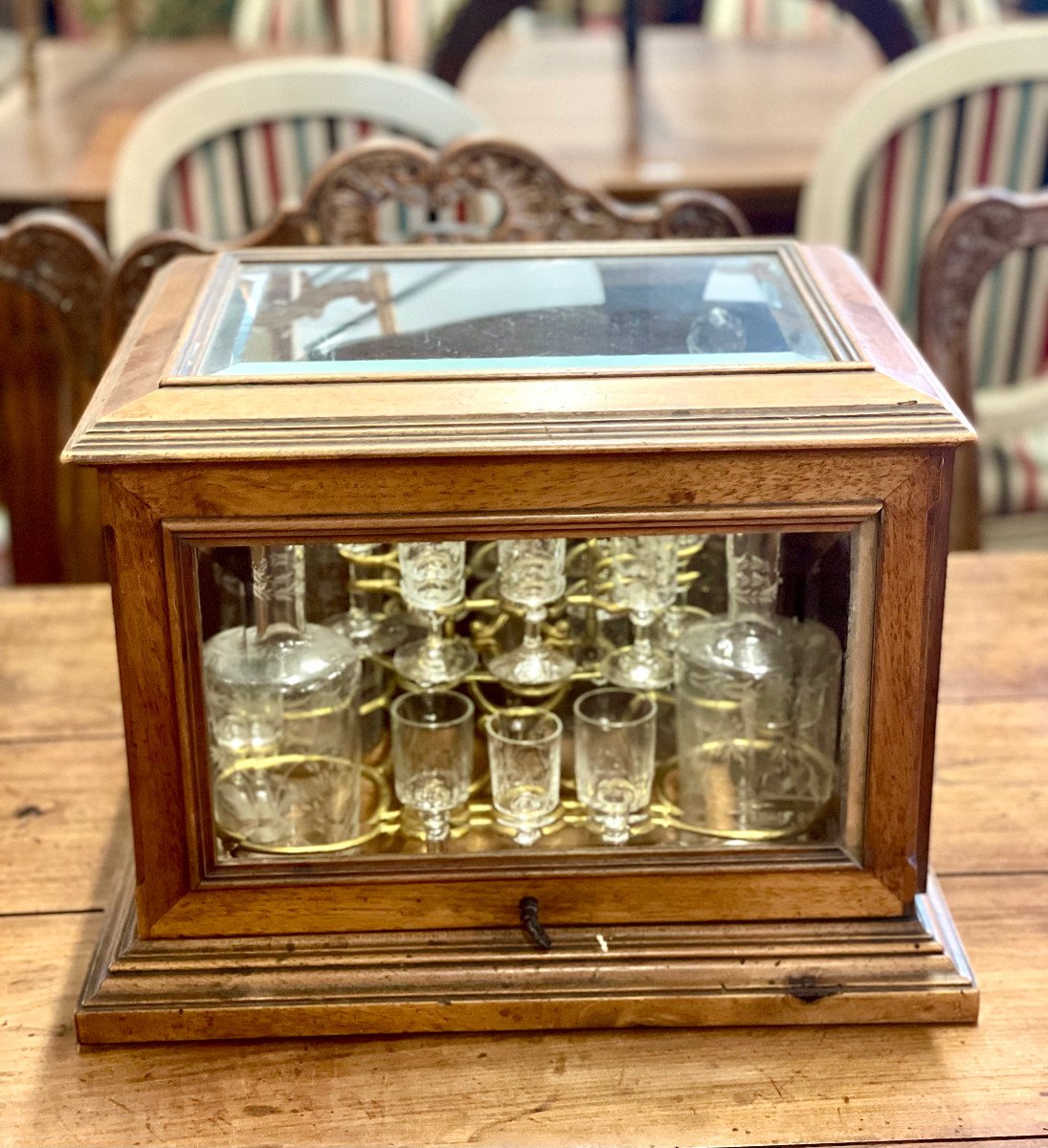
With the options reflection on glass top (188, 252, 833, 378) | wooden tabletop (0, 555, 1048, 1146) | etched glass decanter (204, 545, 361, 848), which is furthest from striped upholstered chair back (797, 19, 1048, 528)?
etched glass decanter (204, 545, 361, 848)

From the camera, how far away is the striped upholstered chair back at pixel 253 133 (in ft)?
5.68

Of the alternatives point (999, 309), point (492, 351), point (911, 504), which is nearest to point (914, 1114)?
point (911, 504)

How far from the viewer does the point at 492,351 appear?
820mm

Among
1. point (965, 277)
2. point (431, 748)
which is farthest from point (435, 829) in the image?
point (965, 277)

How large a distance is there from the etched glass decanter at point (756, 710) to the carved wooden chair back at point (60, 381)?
0.70 m

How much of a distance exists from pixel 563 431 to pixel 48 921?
415mm

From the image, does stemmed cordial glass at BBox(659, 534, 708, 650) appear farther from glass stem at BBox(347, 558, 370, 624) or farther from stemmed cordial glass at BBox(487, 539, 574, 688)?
glass stem at BBox(347, 558, 370, 624)

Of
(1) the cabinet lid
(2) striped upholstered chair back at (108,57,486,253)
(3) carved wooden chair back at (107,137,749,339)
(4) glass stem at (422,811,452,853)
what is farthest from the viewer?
(2) striped upholstered chair back at (108,57,486,253)

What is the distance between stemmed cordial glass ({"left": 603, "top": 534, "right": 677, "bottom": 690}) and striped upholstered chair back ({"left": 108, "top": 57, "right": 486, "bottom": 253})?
3.08 ft

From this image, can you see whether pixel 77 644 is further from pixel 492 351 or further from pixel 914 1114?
pixel 914 1114

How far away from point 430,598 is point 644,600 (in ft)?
0.39

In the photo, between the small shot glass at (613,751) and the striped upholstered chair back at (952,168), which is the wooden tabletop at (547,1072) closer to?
the small shot glass at (613,751)

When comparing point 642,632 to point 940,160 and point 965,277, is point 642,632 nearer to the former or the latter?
point 965,277

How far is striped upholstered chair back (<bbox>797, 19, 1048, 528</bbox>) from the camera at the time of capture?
1979 mm
